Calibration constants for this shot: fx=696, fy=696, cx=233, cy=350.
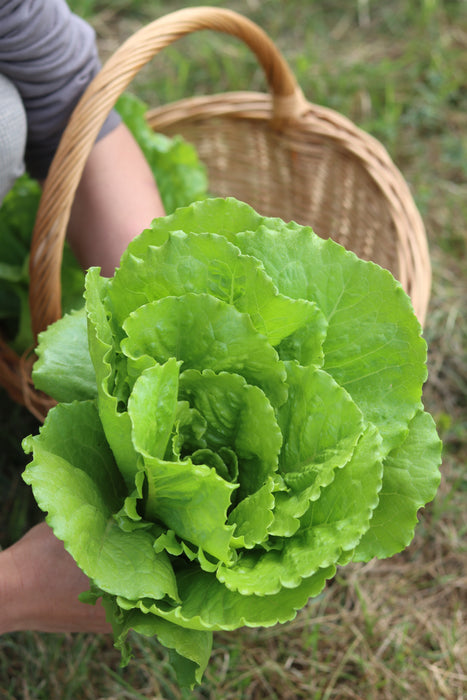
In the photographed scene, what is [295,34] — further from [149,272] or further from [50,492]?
[50,492]

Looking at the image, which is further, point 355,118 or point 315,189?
point 355,118

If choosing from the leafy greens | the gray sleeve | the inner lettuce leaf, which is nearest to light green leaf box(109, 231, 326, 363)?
the inner lettuce leaf

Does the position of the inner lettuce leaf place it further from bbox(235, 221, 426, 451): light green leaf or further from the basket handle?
the basket handle

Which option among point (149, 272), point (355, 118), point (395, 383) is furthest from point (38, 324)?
point (355, 118)

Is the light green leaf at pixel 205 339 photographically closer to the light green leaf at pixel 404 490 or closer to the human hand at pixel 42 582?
the light green leaf at pixel 404 490

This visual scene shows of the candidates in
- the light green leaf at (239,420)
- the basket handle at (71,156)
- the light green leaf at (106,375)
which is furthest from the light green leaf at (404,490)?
the basket handle at (71,156)
